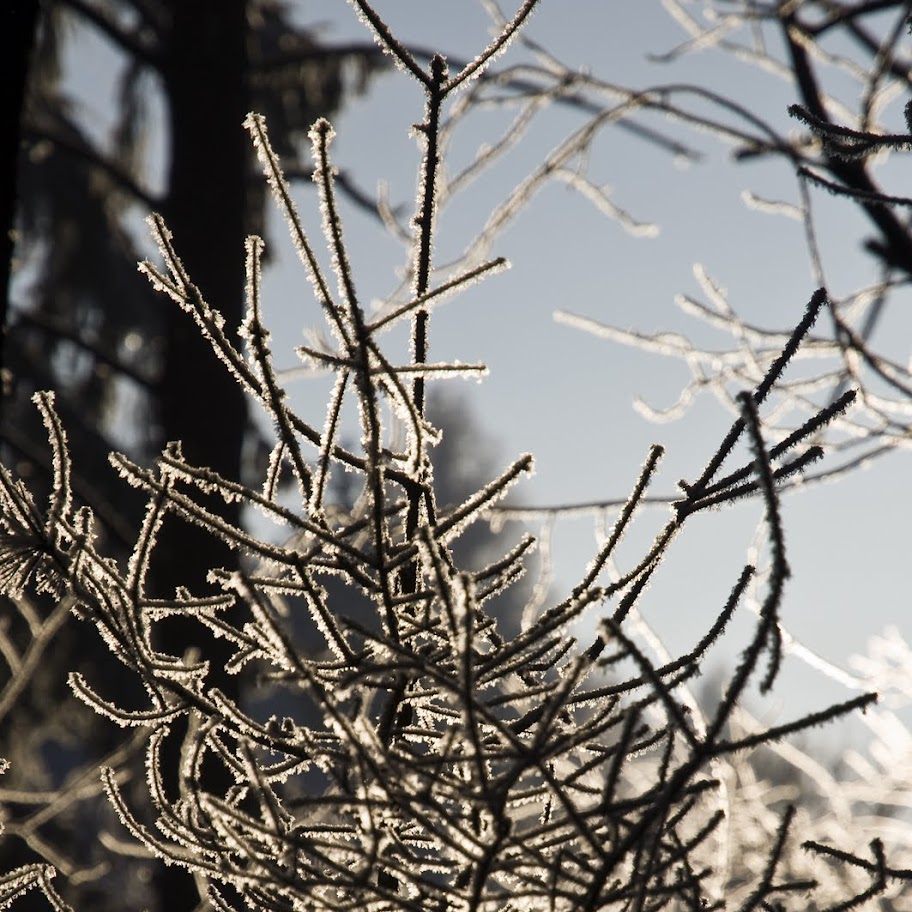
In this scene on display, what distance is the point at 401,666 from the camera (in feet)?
3.27

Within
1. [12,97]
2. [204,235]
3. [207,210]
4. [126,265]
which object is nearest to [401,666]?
[12,97]

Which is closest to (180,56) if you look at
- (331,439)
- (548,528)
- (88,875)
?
(548,528)

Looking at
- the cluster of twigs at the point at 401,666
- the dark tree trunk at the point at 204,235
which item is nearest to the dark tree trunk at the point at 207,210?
the dark tree trunk at the point at 204,235

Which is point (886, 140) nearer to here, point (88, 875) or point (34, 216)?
point (88, 875)

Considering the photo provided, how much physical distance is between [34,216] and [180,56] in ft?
14.9

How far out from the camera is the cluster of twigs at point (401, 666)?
1012mm

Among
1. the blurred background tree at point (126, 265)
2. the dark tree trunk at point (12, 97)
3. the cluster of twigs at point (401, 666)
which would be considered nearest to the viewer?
the cluster of twigs at point (401, 666)

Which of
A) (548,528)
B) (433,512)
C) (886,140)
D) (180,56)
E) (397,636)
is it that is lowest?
(397,636)

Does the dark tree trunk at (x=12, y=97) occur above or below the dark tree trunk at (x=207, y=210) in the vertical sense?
below

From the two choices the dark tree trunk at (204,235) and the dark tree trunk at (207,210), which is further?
the dark tree trunk at (207,210)

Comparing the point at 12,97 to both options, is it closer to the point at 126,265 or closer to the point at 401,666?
the point at 401,666

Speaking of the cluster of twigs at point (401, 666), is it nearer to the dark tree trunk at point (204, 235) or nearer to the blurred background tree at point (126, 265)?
the blurred background tree at point (126, 265)

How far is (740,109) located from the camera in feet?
9.53

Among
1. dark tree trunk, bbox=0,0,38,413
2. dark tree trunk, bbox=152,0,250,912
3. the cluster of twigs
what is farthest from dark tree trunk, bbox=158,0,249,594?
the cluster of twigs
